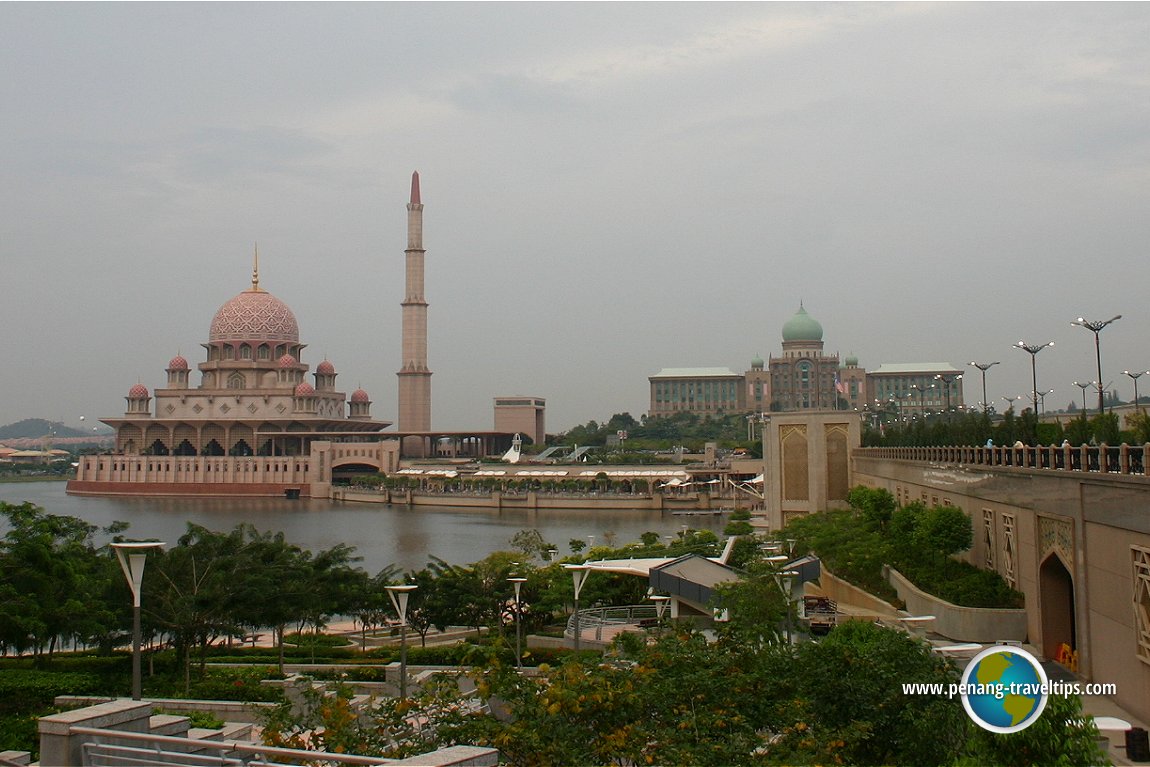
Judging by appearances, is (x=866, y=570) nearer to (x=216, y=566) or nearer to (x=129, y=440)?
(x=216, y=566)

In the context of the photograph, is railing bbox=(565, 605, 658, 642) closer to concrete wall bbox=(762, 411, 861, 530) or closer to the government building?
concrete wall bbox=(762, 411, 861, 530)

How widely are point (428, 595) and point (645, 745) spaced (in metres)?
14.7

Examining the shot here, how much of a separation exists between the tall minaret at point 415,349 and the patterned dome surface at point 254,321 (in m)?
9.79

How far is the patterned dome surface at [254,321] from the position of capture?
8950 centimetres

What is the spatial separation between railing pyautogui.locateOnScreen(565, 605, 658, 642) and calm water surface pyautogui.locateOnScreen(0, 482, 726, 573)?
16270 millimetres

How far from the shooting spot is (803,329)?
126 metres

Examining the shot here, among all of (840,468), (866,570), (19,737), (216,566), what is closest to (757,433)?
(840,468)

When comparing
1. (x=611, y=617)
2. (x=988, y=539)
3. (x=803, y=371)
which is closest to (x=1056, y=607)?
(x=988, y=539)

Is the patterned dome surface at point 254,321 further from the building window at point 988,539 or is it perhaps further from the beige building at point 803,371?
the building window at point 988,539

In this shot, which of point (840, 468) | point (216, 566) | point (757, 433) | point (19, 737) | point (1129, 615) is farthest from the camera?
point (757, 433)

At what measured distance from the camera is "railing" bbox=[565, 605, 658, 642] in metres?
19.8

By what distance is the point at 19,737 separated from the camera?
1084 cm

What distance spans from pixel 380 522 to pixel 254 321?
36.2 meters

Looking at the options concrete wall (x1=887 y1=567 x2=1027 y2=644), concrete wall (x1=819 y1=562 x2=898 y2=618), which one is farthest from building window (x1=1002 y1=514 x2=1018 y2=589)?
concrete wall (x1=819 y1=562 x2=898 y2=618)
